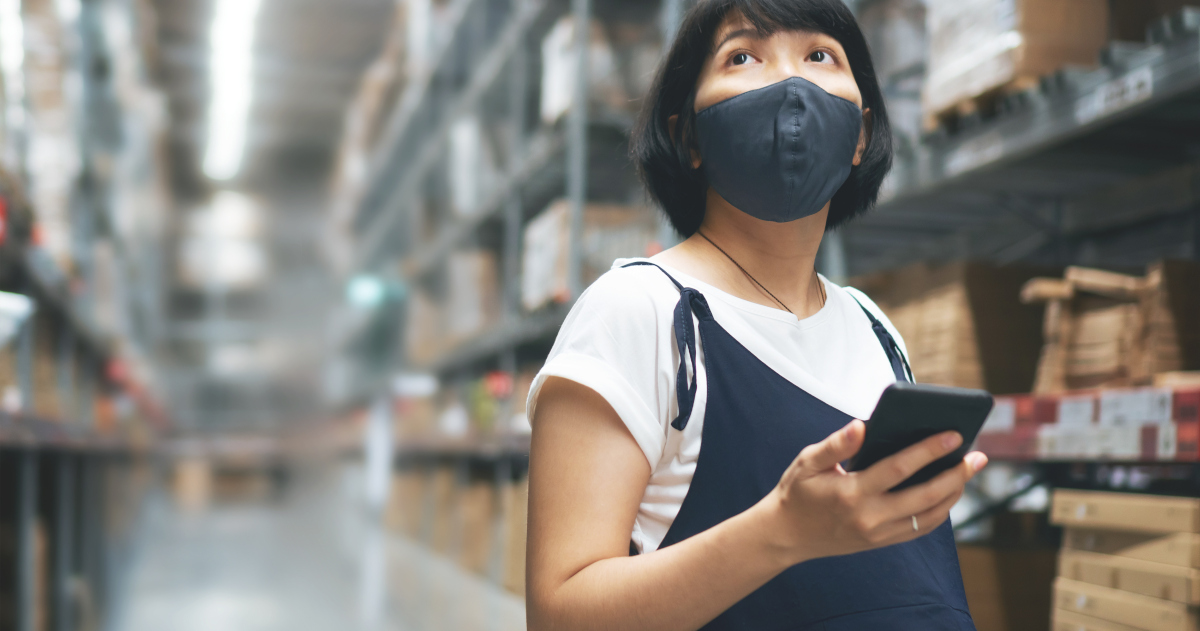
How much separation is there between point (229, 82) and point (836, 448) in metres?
15.4

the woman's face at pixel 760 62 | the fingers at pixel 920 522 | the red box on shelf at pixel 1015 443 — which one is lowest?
the red box on shelf at pixel 1015 443

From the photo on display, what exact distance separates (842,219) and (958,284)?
57.3 inches

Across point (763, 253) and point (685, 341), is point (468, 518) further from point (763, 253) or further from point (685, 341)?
point (685, 341)

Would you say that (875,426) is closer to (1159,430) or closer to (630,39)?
(1159,430)

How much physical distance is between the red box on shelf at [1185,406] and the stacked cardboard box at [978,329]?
31.9 inches

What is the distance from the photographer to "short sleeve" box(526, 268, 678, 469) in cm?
91

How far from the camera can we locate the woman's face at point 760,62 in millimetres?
A: 1097

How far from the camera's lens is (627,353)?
946 millimetres

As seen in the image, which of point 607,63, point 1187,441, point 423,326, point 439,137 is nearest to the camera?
point 1187,441

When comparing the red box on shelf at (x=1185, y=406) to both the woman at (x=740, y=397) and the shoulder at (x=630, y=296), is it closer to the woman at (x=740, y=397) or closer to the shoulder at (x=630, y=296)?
the woman at (x=740, y=397)

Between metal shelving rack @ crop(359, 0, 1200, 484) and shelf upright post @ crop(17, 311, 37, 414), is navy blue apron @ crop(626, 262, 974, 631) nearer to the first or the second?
metal shelving rack @ crop(359, 0, 1200, 484)

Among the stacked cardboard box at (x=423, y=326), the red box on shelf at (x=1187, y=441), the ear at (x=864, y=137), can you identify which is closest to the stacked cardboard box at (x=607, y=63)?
the red box on shelf at (x=1187, y=441)

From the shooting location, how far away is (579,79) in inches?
190

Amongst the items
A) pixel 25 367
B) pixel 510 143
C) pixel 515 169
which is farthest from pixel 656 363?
pixel 510 143
